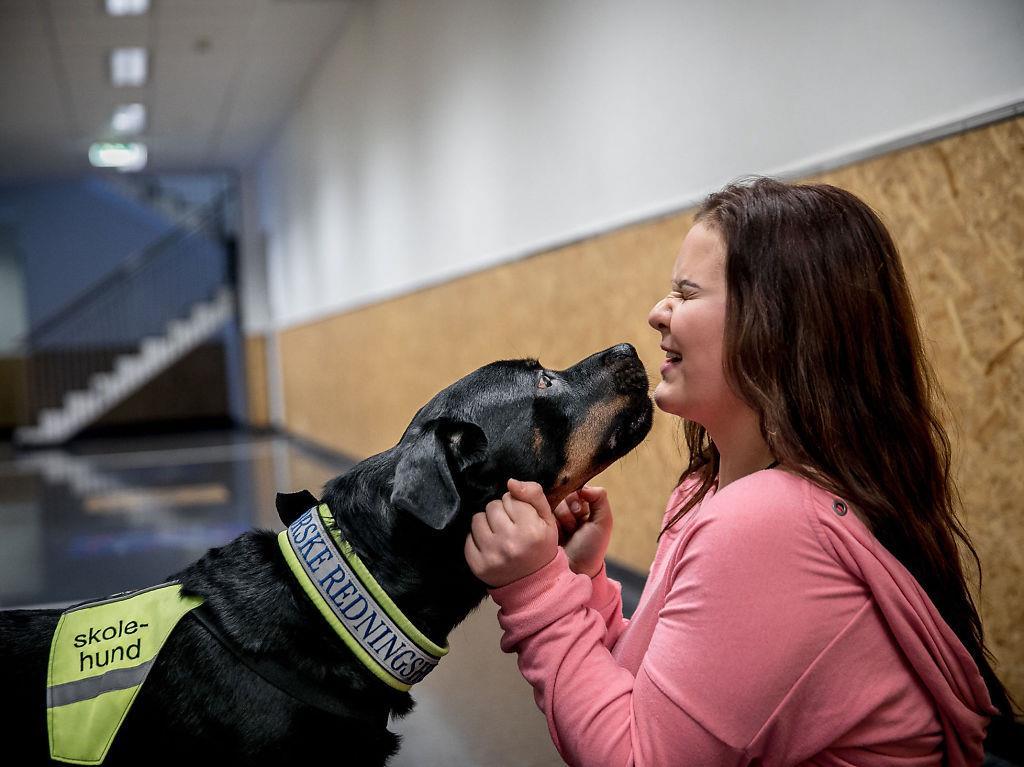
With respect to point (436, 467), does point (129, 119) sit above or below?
above

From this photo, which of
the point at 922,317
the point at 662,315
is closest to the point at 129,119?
the point at 922,317

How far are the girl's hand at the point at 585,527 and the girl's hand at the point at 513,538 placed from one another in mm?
286

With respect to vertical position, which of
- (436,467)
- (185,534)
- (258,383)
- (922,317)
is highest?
(258,383)

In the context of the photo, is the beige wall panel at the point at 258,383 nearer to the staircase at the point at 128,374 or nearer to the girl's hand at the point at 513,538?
the staircase at the point at 128,374

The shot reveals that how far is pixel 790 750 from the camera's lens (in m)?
1.07

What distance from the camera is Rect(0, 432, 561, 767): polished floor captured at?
2656mm

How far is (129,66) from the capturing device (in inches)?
379

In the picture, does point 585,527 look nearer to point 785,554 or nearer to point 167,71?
point 785,554

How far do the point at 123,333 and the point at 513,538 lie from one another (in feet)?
52.5

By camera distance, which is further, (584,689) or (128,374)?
(128,374)

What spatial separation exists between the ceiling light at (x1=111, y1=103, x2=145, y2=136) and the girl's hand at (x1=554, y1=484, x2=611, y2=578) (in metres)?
11.1

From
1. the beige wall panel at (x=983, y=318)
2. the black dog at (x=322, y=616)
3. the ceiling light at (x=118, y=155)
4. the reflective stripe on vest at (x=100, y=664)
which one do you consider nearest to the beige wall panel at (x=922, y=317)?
A: the beige wall panel at (x=983, y=318)

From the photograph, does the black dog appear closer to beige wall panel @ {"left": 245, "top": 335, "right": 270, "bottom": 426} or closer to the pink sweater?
the pink sweater

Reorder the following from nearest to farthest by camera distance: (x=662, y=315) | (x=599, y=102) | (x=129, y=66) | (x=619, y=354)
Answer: (x=662, y=315) < (x=619, y=354) < (x=599, y=102) < (x=129, y=66)
